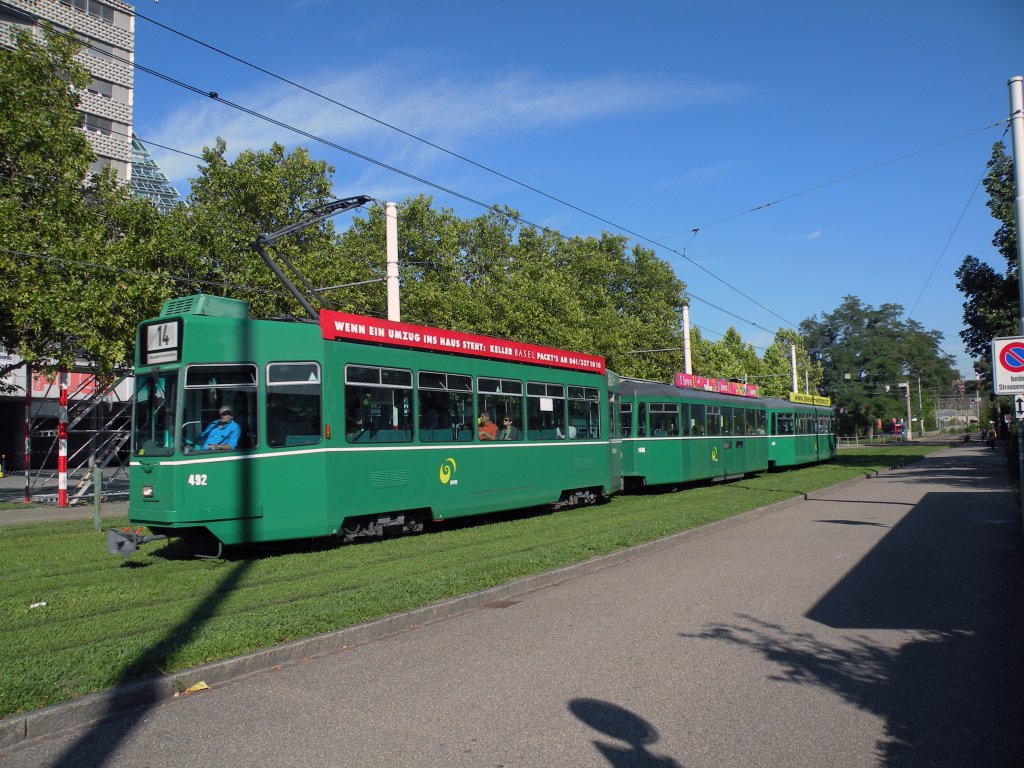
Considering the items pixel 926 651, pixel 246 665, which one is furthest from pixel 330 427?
pixel 926 651

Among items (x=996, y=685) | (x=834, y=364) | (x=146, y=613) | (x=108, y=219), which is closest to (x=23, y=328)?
(x=108, y=219)

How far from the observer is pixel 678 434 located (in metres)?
24.2

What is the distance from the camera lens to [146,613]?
23.9ft

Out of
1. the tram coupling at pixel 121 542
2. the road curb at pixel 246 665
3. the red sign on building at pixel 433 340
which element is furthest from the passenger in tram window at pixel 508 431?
the tram coupling at pixel 121 542

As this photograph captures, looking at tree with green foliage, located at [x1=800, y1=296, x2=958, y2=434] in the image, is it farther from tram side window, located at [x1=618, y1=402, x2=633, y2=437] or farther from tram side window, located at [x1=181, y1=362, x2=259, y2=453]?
tram side window, located at [x1=181, y1=362, x2=259, y2=453]

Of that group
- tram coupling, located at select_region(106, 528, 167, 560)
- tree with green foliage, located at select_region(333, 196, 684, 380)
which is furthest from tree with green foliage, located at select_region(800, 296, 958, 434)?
tram coupling, located at select_region(106, 528, 167, 560)

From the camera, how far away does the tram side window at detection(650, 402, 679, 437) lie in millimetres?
23000

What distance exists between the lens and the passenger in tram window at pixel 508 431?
15273mm

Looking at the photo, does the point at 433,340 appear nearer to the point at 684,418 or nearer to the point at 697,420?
the point at 684,418

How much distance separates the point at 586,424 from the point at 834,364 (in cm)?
9253

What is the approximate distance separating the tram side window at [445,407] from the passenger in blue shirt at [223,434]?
3.36 meters

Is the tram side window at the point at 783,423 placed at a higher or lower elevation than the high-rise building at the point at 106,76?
lower

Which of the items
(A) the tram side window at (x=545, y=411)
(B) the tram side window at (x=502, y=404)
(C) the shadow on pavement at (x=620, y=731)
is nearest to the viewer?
A: (C) the shadow on pavement at (x=620, y=731)

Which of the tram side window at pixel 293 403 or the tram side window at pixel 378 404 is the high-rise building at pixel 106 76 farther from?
the tram side window at pixel 293 403
